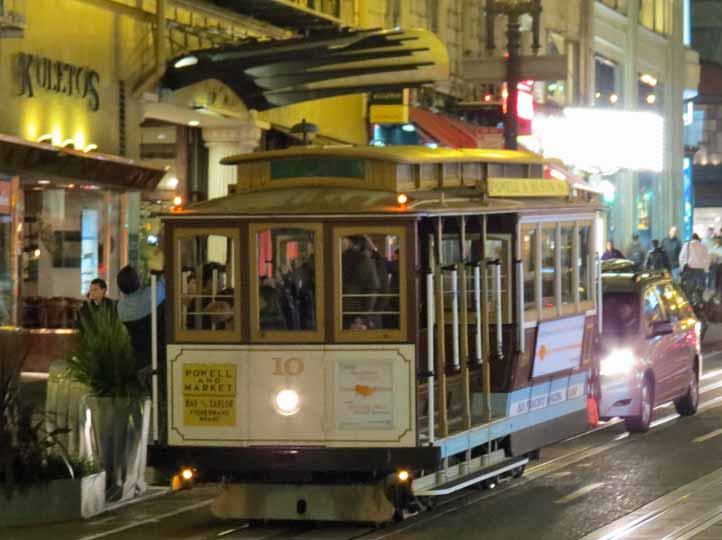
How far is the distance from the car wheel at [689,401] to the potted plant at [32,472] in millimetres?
8635

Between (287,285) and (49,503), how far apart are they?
8.04ft

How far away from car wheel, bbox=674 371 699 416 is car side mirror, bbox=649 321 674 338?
1217mm

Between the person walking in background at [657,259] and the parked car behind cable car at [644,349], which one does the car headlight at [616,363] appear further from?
the person walking in background at [657,259]

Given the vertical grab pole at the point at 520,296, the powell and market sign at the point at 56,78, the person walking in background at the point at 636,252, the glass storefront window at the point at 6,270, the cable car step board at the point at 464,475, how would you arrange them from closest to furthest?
the cable car step board at the point at 464,475 → the vertical grab pole at the point at 520,296 → the powell and market sign at the point at 56,78 → the glass storefront window at the point at 6,270 → the person walking in background at the point at 636,252

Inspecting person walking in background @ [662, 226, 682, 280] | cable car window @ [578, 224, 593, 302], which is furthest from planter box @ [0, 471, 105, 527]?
person walking in background @ [662, 226, 682, 280]

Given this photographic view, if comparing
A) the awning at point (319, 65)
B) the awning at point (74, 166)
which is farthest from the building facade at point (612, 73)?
the awning at point (74, 166)

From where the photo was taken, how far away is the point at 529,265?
45.5ft

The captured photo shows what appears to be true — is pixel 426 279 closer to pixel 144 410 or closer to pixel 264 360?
pixel 264 360

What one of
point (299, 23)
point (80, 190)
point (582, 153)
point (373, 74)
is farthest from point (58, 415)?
point (582, 153)

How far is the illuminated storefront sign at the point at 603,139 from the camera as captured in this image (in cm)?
4253

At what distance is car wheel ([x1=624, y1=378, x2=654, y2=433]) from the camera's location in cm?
1808

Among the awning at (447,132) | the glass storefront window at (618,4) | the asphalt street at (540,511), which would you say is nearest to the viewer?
the asphalt street at (540,511)

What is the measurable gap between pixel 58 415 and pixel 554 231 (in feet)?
14.0

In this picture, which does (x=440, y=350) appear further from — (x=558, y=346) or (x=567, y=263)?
(x=567, y=263)
